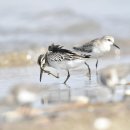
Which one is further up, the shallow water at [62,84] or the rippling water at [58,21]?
the shallow water at [62,84]

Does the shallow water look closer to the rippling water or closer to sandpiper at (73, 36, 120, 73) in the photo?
sandpiper at (73, 36, 120, 73)

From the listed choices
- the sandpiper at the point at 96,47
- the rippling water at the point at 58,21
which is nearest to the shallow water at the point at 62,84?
the sandpiper at the point at 96,47

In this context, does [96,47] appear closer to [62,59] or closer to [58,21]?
[62,59]

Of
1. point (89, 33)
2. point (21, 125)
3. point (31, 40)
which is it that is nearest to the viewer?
point (21, 125)

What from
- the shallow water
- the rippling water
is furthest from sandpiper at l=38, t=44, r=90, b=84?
the rippling water

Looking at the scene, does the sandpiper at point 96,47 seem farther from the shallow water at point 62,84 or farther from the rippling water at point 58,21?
the rippling water at point 58,21

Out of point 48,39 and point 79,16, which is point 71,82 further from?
point 79,16

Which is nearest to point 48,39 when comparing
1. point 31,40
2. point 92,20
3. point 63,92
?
point 31,40

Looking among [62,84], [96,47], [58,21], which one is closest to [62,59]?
[62,84]
